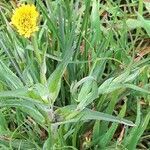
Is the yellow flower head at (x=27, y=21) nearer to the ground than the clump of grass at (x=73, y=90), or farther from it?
farther from it

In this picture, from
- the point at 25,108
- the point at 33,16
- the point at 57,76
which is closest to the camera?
the point at 33,16

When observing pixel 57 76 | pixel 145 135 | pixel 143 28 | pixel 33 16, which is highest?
pixel 33 16

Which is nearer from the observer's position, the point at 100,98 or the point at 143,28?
the point at 100,98

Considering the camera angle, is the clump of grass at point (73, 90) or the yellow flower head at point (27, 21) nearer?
the yellow flower head at point (27, 21)

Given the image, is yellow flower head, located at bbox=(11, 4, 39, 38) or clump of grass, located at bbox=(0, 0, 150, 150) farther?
clump of grass, located at bbox=(0, 0, 150, 150)

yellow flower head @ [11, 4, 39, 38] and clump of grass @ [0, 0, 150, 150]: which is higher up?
yellow flower head @ [11, 4, 39, 38]

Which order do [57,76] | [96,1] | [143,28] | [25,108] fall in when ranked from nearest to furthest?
[57,76] < [25,108] < [96,1] < [143,28]

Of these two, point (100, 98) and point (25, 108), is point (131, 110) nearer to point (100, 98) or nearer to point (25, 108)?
point (100, 98)

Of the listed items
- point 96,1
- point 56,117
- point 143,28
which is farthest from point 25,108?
point 143,28
